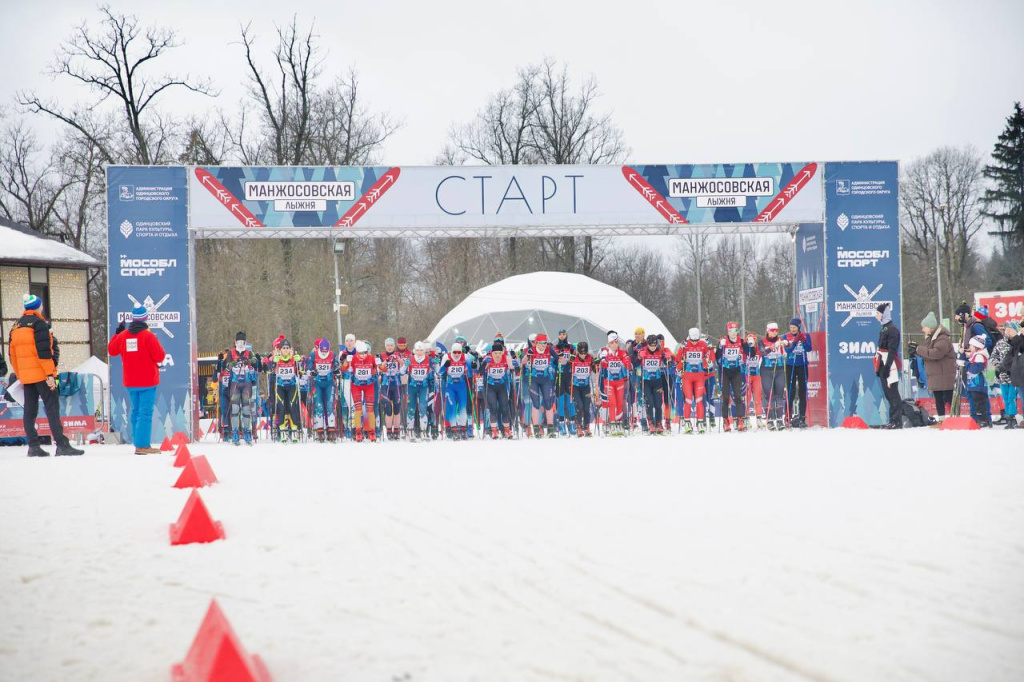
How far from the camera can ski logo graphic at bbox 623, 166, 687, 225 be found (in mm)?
17141

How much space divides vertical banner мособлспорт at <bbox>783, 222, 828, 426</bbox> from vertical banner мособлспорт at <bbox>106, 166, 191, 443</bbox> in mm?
11120

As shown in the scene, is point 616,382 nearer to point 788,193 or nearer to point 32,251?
point 788,193

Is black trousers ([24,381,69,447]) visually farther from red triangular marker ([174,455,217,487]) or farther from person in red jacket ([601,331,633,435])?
person in red jacket ([601,331,633,435])

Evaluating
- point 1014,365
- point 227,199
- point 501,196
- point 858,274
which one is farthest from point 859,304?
point 227,199

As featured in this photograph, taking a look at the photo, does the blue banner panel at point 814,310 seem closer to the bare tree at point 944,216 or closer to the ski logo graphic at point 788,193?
the ski logo graphic at point 788,193

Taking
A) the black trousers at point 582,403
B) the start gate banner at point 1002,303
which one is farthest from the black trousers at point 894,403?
the start gate banner at point 1002,303

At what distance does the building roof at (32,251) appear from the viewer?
2886cm

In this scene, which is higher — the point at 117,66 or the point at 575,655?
the point at 117,66

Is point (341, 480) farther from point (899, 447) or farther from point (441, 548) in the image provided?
point (899, 447)

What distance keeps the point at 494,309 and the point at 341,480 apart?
2666cm

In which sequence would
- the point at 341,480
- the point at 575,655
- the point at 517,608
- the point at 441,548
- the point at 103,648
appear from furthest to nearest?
the point at 341,480
the point at 441,548
the point at 517,608
the point at 103,648
the point at 575,655

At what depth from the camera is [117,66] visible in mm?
31812

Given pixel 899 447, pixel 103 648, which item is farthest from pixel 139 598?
pixel 899 447

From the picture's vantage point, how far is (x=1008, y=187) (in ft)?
144
